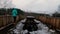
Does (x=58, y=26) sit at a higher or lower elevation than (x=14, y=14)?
lower

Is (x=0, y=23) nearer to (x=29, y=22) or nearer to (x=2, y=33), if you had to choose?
(x=2, y=33)

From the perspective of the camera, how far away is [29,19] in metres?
12.9

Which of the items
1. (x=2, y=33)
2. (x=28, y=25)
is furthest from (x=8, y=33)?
(x=28, y=25)

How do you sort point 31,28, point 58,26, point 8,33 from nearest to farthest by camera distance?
1. point 8,33
2. point 31,28
3. point 58,26

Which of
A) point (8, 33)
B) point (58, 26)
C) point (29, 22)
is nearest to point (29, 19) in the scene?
point (29, 22)

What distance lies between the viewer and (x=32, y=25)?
12836 mm

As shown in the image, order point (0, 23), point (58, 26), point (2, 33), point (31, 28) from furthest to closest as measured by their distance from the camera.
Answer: point (58, 26) < point (31, 28) < point (0, 23) < point (2, 33)

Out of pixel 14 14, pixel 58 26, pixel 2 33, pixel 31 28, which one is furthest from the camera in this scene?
pixel 14 14

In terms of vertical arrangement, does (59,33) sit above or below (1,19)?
below

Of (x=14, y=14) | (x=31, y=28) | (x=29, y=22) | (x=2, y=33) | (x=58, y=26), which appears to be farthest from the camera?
(x=14, y=14)

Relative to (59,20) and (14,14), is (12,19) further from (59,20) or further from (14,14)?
(59,20)

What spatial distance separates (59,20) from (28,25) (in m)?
2.88

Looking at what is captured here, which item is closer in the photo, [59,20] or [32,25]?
[32,25]

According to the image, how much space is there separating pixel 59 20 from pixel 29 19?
276 centimetres
